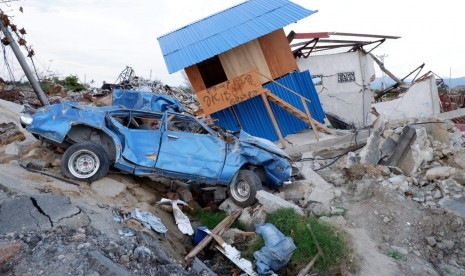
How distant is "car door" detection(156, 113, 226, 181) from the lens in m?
7.72

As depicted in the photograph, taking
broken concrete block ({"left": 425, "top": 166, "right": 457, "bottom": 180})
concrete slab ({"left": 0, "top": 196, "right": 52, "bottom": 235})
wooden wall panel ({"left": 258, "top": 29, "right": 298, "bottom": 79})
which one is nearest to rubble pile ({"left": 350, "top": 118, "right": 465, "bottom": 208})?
broken concrete block ({"left": 425, "top": 166, "right": 457, "bottom": 180})

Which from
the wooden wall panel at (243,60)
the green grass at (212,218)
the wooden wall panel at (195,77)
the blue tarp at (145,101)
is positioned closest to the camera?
the green grass at (212,218)

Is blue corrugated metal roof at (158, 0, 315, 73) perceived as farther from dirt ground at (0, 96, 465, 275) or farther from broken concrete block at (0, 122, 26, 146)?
dirt ground at (0, 96, 465, 275)

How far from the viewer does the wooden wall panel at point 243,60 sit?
14.8 m

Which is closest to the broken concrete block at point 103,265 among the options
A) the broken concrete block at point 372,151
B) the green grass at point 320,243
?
the green grass at point 320,243

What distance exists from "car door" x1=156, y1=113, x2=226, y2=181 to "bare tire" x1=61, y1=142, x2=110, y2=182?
1.05 meters

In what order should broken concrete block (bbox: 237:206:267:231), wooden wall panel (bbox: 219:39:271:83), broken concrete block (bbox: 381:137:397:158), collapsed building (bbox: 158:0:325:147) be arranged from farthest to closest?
wooden wall panel (bbox: 219:39:271:83) → collapsed building (bbox: 158:0:325:147) → broken concrete block (bbox: 381:137:397:158) → broken concrete block (bbox: 237:206:267:231)

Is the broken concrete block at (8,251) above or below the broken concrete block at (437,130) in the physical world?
above

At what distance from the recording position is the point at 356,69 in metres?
17.8

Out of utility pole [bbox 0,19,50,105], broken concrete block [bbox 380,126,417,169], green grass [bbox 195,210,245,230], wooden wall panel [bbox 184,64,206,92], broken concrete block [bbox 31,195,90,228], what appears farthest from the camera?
wooden wall panel [bbox 184,64,206,92]

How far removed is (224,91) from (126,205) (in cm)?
772

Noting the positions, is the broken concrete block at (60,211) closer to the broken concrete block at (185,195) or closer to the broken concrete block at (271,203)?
the broken concrete block at (185,195)

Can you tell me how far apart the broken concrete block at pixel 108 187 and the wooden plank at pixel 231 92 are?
6.96m

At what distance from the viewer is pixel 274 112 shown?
1491 cm
